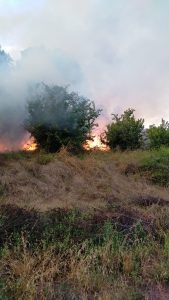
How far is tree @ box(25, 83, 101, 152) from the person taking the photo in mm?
18734

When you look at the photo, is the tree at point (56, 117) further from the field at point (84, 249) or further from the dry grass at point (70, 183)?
the field at point (84, 249)

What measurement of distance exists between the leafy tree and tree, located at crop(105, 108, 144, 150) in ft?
2.09

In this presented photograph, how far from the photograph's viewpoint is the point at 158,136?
24.3m

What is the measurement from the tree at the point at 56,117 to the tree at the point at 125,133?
394cm

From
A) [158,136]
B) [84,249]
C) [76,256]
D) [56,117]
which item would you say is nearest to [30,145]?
[56,117]

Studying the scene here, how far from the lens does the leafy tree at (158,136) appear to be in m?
24.1

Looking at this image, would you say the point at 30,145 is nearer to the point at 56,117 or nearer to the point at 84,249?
the point at 56,117

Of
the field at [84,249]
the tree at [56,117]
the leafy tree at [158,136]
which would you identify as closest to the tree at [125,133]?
the leafy tree at [158,136]

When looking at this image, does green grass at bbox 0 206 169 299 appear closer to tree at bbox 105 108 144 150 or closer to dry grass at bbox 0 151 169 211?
dry grass at bbox 0 151 169 211

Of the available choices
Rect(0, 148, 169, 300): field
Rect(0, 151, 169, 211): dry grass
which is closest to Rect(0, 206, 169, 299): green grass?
Rect(0, 148, 169, 300): field

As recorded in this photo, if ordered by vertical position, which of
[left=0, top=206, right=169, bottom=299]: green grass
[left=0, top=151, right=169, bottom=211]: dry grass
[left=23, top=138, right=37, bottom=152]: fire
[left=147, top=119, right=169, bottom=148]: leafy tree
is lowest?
[left=0, top=206, right=169, bottom=299]: green grass

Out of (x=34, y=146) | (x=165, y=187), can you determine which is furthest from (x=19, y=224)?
(x=34, y=146)

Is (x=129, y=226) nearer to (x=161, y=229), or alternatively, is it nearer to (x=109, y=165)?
(x=161, y=229)

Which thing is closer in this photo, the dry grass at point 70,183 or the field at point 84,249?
the field at point 84,249
